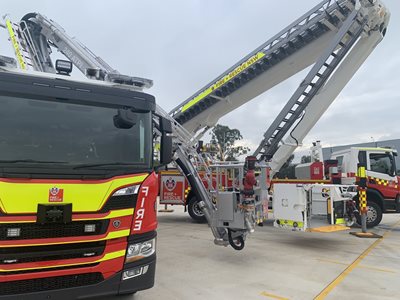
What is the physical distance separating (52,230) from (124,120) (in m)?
1.38

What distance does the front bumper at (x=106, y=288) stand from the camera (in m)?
3.11

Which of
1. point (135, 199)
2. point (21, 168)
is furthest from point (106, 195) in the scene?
point (21, 168)

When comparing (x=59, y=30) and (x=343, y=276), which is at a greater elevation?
(x=59, y=30)

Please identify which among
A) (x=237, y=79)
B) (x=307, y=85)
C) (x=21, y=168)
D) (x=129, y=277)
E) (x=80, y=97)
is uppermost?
(x=237, y=79)

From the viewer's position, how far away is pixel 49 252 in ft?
10.4

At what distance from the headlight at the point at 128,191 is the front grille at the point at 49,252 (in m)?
0.50

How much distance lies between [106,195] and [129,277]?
88 centimetres

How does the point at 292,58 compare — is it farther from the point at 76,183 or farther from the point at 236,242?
the point at 76,183

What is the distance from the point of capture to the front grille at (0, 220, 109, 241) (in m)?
3.05

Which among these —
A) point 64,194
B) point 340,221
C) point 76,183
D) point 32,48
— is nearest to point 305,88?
point 340,221

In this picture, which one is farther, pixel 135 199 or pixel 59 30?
pixel 59 30

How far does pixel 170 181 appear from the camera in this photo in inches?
464

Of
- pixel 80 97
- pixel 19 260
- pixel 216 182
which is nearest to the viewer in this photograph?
pixel 19 260

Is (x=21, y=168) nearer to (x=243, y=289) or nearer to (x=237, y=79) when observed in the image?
(x=243, y=289)
